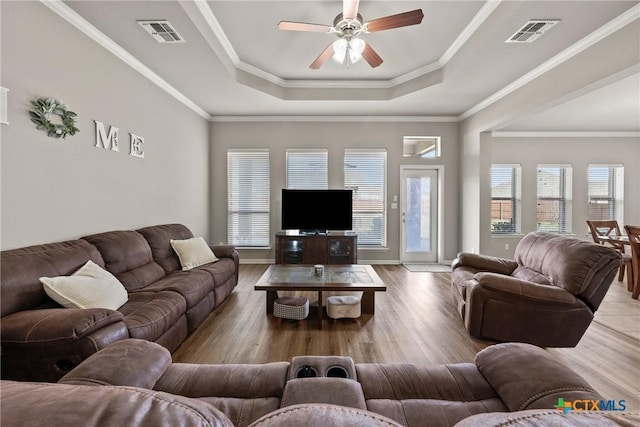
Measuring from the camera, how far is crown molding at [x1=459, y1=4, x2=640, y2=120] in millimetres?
2601

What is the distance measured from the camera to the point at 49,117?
238 centimetres

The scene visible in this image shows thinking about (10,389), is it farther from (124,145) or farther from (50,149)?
(124,145)

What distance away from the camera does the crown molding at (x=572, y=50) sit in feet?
8.53

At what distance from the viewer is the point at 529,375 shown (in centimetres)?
102

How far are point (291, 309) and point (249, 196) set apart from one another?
133 inches

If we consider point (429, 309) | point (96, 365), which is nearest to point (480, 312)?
point (429, 309)

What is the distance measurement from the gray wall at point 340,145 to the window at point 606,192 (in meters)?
3.71

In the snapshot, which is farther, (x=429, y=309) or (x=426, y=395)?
(x=429, y=309)

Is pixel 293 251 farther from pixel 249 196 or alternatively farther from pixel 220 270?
pixel 220 270

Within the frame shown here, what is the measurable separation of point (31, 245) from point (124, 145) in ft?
5.06

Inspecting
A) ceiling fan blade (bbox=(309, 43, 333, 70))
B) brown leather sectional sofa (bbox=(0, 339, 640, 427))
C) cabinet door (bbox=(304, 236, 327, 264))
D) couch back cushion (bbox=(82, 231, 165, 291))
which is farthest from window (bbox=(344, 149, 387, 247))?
brown leather sectional sofa (bbox=(0, 339, 640, 427))

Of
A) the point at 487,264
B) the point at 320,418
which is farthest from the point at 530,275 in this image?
the point at 320,418

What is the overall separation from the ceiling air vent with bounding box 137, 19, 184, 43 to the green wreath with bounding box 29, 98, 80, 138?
42.7 inches

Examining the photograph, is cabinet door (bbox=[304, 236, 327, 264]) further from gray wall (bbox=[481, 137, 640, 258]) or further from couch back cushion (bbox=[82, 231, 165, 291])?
gray wall (bbox=[481, 137, 640, 258])
